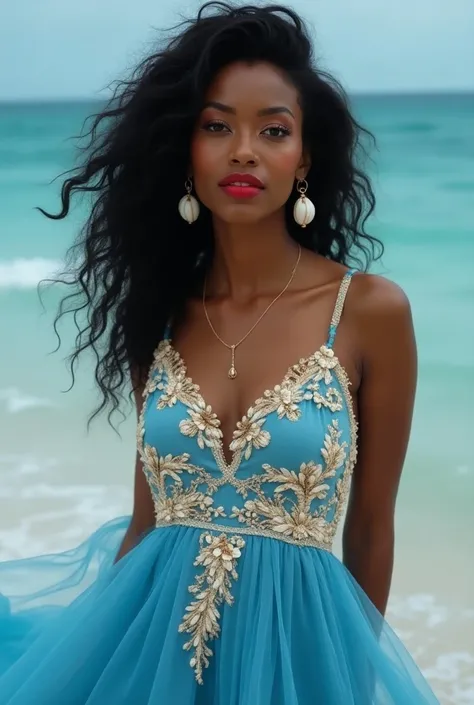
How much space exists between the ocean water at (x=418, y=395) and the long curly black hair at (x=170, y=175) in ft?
2.00

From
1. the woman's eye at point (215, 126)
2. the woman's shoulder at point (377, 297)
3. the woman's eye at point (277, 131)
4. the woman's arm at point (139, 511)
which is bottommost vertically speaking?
the woman's arm at point (139, 511)

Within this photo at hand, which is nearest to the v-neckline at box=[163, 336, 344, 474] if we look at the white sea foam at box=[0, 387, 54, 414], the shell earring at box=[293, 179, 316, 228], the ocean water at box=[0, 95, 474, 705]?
the shell earring at box=[293, 179, 316, 228]

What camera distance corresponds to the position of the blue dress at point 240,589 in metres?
1.48

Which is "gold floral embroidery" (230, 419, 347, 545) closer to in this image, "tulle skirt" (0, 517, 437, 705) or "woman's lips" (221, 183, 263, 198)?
"tulle skirt" (0, 517, 437, 705)

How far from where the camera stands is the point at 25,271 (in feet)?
20.5

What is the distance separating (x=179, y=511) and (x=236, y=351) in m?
0.26

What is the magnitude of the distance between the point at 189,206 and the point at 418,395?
2.86 m

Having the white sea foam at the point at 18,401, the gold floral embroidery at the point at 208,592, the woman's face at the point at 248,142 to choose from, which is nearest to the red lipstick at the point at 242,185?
the woman's face at the point at 248,142

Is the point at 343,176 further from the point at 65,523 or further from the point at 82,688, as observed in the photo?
the point at 65,523

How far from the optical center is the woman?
4.94 feet

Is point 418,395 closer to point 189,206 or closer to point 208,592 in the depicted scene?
point 189,206

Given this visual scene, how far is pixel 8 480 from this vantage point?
3887mm

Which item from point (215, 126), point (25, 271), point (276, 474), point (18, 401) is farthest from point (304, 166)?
point (25, 271)

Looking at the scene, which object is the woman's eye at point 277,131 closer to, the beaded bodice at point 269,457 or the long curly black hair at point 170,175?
the long curly black hair at point 170,175
